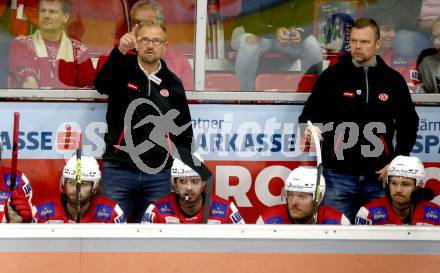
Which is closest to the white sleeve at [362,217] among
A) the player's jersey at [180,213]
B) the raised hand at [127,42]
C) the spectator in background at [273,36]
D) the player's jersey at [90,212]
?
the player's jersey at [180,213]

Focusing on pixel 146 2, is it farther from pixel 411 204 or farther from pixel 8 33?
pixel 411 204

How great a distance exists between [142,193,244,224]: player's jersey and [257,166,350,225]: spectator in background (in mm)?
224

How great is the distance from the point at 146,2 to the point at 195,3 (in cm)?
33

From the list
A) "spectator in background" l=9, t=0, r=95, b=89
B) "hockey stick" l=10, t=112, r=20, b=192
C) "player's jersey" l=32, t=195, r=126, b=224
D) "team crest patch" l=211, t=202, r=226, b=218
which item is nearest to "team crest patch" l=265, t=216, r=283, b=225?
"team crest patch" l=211, t=202, r=226, b=218

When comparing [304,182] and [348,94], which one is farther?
[348,94]

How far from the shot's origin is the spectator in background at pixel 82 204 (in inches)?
251

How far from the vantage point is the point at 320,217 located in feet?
20.6

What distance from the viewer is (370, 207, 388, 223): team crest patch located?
21.1ft

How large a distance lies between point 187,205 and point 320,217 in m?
0.80

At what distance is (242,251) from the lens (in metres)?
5.03

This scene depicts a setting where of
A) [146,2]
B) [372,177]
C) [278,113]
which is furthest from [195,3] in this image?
[372,177]

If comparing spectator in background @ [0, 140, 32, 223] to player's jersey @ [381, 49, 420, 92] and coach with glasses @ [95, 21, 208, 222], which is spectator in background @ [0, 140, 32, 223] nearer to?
coach with glasses @ [95, 21, 208, 222]

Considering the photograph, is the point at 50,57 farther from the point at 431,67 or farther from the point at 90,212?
the point at 431,67

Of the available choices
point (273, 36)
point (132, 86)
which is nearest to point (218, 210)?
point (132, 86)
